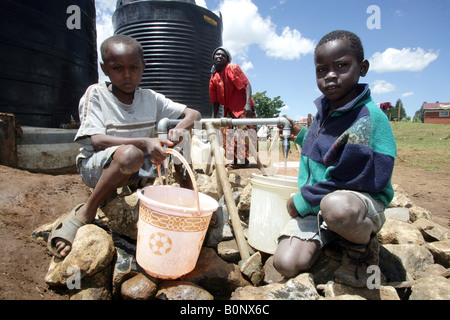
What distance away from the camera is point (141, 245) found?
1.39 meters

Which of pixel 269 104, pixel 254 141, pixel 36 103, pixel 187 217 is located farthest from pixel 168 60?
pixel 269 104

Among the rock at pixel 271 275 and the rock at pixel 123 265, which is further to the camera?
the rock at pixel 271 275

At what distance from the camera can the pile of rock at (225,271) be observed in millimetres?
1310

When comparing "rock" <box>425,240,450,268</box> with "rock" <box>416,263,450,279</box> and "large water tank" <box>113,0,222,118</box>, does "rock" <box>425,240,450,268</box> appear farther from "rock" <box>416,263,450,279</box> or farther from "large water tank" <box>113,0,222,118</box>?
"large water tank" <box>113,0,222,118</box>

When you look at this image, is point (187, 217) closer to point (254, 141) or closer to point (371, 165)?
point (371, 165)

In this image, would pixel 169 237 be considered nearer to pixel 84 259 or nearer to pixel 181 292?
pixel 181 292

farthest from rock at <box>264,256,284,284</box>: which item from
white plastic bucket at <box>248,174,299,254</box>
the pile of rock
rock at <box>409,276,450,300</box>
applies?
rock at <box>409,276,450,300</box>

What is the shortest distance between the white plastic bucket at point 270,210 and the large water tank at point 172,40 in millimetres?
3968

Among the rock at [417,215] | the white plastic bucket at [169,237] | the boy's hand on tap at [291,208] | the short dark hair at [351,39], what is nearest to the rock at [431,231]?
the rock at [417,215]

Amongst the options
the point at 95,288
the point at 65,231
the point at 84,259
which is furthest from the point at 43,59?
the point at 95,288

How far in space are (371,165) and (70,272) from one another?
4.82 ft

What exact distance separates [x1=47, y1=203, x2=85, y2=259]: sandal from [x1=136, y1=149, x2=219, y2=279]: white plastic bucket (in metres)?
0.41

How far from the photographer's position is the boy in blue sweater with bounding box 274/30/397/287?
134cm

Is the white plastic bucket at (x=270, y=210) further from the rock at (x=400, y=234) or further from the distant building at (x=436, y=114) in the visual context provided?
the distant building at (x=436, y=114)
